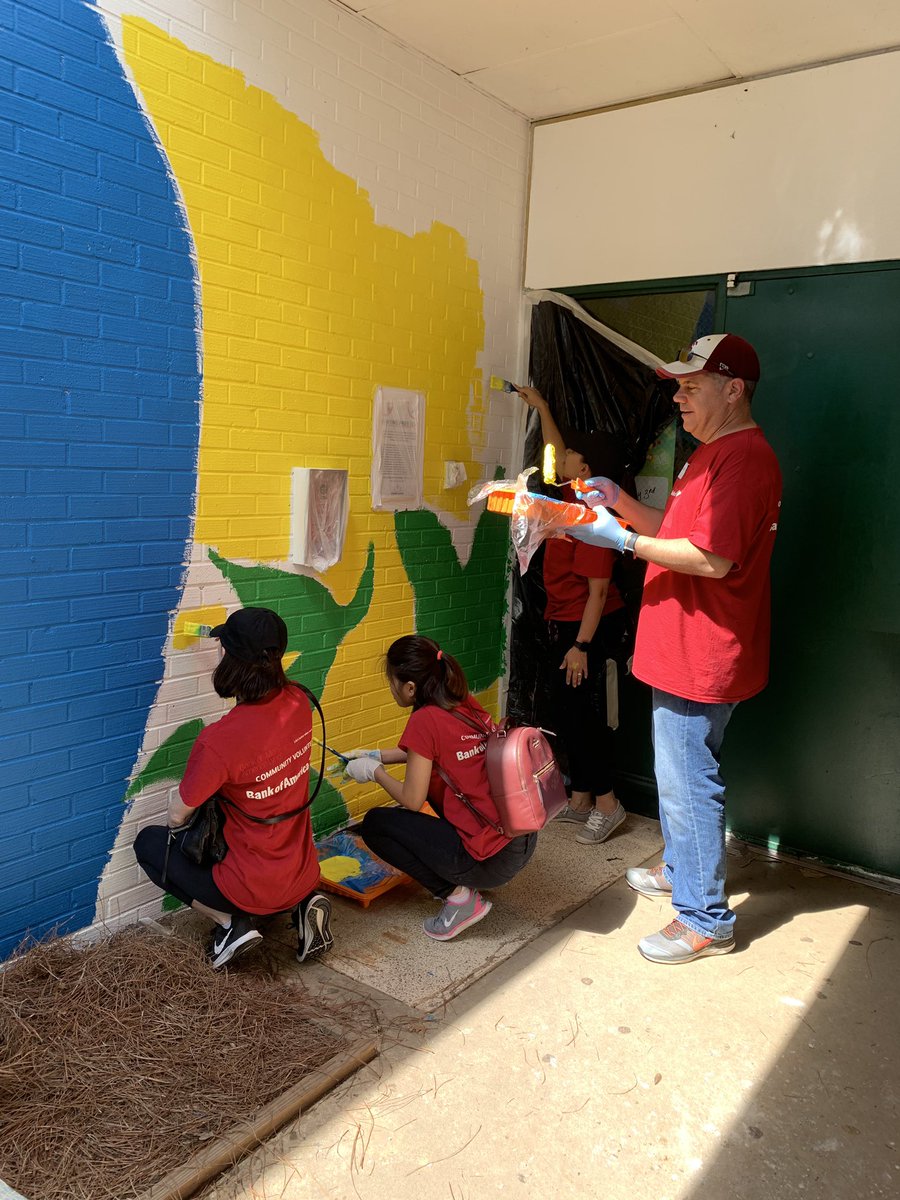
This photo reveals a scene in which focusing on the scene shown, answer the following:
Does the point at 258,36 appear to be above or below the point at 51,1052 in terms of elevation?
above

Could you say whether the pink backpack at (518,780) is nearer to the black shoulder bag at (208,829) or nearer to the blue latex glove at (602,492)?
the black shoulder bag at (208,829)

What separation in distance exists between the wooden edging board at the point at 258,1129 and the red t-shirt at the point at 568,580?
196cm

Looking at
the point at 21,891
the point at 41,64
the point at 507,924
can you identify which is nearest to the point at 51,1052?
the point at 21,891

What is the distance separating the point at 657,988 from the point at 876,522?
1.87 metres

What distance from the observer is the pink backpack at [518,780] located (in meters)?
2.72

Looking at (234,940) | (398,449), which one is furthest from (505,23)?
(234,940)

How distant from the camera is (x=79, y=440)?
2477mm

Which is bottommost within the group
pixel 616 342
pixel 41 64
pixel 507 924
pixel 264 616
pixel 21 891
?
pixel 507 924

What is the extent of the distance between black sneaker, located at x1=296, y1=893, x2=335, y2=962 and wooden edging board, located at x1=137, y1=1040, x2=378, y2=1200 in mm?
421

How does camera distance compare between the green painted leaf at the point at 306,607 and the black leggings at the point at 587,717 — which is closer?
the green painted leaf at the point at 306,607

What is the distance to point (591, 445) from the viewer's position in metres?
3.67

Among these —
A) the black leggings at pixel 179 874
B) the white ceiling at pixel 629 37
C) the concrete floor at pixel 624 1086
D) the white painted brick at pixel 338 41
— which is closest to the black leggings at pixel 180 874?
the black leggings at pixel 179 874

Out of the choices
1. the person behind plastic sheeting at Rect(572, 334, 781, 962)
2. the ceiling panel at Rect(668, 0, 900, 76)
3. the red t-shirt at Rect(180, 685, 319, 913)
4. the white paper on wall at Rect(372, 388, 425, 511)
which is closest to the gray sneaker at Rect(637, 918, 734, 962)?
the person behind plastic sheeting at Rect(572, 334, 781, 962)

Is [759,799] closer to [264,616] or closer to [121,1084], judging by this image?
[264,616]
